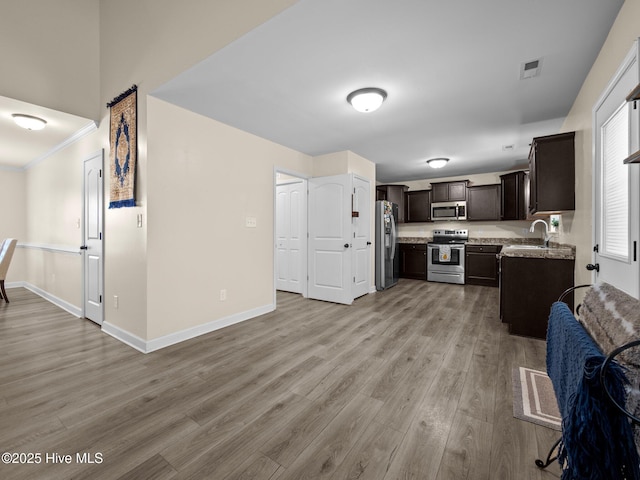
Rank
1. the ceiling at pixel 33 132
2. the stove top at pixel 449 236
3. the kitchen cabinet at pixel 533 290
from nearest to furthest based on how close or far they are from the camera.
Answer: the kitchen cabinet at pixel 533 290, the ceiling at pixel 33 132, the stove top at pixel 449 236

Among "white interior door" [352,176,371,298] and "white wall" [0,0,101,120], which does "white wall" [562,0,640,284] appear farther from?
"white wall" [0,0,101,120]

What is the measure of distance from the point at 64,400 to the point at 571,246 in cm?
478

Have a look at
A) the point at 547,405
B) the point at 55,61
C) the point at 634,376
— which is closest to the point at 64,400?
the point at 634,376

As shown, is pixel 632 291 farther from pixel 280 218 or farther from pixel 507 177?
pixel 507 177

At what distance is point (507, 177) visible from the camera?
6.01m

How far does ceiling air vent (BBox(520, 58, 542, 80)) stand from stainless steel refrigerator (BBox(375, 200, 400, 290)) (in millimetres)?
3278

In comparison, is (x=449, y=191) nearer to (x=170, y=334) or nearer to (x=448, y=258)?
(x=448, y=258)

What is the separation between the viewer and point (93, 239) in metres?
3.60

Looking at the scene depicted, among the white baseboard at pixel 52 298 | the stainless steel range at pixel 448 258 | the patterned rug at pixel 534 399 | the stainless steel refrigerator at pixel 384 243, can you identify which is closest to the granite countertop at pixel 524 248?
the stainless steel range at pixel 448 258

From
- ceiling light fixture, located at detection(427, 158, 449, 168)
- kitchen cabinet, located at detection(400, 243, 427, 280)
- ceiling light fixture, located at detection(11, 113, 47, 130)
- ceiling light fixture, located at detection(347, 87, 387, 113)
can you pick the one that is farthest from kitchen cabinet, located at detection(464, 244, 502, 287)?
ceiling light fixture, located at detection(11, 113, 47, 130)

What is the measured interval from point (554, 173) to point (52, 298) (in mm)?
7276

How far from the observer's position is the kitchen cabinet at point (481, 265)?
237 inches

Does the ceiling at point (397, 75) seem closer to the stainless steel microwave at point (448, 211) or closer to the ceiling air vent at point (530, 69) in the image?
the ceiling air vent at point (530, 69)

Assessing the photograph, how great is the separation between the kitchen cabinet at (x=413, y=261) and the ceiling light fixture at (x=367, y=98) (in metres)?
4.62
